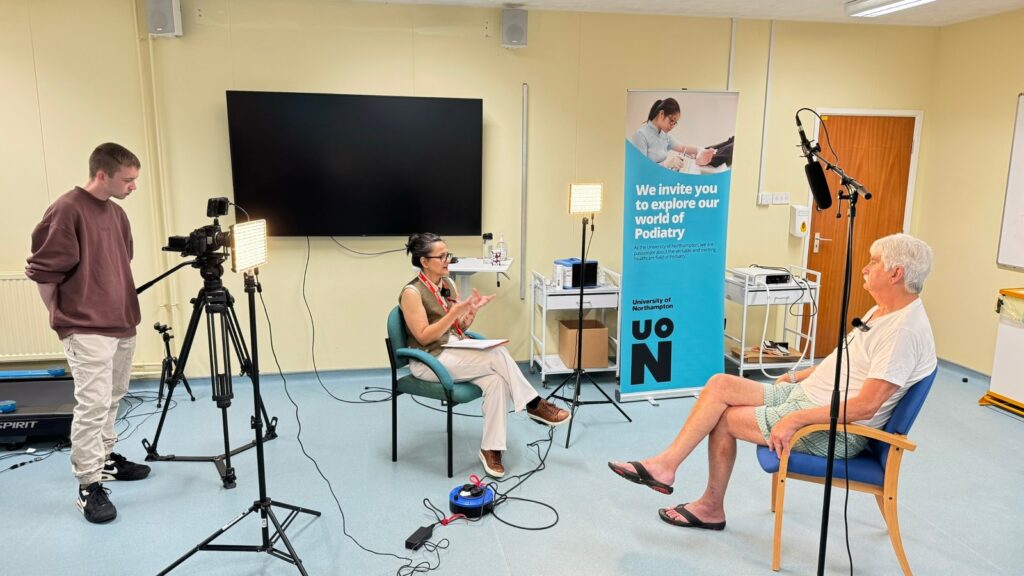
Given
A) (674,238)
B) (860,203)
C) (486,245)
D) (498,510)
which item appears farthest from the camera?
(860,203)

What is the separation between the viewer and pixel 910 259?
7.39 feet

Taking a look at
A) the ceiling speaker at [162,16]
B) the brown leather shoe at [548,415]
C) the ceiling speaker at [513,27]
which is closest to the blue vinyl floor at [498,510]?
the brown leather shoe at [548,415]

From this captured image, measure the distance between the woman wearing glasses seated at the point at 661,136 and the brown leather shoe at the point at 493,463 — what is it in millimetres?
2034

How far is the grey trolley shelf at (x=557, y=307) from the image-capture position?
4.38 meters

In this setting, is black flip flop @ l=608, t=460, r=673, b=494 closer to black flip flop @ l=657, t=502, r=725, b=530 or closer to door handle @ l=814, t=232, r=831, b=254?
black flip flop @ l=657, t=502, r=725, b=530

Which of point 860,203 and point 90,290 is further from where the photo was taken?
point 860,203

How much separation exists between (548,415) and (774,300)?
2.18 meters

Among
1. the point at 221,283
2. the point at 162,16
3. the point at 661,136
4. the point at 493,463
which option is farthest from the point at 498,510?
the point at 162,16

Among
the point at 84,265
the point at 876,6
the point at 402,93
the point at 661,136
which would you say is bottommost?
the point at 84,265

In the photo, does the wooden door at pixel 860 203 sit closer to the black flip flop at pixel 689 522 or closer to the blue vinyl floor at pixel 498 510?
the blue vinyl floor at pixel 498 510

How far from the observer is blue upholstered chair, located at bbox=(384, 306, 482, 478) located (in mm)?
3010

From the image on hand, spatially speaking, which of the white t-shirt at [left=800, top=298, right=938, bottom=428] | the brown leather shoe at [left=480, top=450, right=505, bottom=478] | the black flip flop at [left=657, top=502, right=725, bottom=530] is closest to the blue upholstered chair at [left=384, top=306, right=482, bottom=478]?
the brown leather shoe at [left=480, top=450, right=505, bottom=478]

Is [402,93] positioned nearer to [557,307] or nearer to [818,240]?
[557,307]

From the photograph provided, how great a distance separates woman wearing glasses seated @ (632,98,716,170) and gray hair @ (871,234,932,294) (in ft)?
5.90
